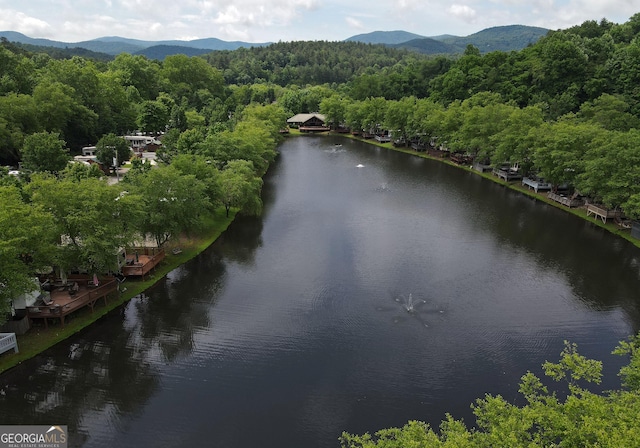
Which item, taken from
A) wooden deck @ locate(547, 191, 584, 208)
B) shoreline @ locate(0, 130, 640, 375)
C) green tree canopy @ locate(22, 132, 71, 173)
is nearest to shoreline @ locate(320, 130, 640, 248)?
shoreline @ locate(0, 130, 640, 375)

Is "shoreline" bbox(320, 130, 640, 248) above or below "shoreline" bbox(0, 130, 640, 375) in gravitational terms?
above

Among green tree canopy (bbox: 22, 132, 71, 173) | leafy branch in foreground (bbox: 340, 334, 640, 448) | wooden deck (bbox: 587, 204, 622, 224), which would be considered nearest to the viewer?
→ leafy branch in foreground (bbox: 340, 334, 640, 448)

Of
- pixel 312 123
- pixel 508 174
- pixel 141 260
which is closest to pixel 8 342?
pixel 141 260

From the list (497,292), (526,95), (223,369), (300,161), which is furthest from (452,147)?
(223,369)

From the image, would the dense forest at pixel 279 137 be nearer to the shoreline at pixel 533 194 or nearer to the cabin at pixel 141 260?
the cabin at pixel 141 260

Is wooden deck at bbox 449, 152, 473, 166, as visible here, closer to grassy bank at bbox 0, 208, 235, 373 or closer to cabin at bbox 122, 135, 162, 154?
grassy bank at bbox 0, 208, 235, 373

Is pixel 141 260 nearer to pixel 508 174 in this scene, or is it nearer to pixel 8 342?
pixel 8 342
